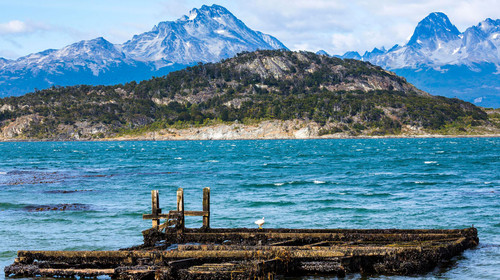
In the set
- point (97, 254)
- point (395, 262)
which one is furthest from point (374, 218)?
point (97, 254)

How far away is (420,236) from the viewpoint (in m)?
23.8

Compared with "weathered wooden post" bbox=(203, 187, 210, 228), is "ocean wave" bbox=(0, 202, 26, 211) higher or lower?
lower

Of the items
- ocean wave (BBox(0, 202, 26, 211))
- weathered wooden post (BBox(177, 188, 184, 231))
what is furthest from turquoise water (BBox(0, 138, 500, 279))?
weathered wooden post (BBox(177, 188, 184, 231))

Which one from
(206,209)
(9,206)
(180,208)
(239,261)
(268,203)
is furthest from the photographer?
(268,203)

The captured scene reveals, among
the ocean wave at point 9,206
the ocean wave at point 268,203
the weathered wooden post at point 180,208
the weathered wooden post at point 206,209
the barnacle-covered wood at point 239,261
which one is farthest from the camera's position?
the ocean wave at point 268,203

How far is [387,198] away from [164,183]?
2493cm

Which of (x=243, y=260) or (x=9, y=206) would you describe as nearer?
(x=243, y=260)

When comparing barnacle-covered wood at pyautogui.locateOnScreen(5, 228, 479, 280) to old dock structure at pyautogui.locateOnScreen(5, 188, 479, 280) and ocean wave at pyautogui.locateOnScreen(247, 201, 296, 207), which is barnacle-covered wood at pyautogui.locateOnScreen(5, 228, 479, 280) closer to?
old dock structure at pyautogui.locateOnScreen(5, 188, 479, 280)

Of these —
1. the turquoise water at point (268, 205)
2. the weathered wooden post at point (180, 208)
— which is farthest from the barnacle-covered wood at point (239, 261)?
the weathered wooden post at point (180, 208)

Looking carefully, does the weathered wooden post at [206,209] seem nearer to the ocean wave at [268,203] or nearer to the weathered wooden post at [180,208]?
the weathered wooden post at [180,208]

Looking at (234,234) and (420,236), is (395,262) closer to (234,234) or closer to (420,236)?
(420,236)

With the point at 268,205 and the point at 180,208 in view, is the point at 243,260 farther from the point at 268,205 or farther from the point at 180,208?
the point at 268,205

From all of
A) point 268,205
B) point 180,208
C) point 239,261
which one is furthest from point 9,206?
point 239,261

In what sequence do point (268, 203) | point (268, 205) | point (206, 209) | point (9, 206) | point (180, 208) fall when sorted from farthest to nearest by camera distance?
point (268, 203), point (9, 206), point (268, 205), point (206, 209), point (180, 208)
